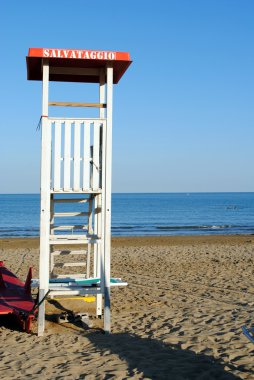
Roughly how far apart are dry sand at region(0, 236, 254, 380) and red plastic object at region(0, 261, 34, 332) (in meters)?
0.27

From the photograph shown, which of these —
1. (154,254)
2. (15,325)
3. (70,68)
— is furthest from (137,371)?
(154,254)

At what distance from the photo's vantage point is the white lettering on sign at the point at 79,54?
7598 millimetres

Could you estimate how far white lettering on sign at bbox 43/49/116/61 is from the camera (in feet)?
24.9

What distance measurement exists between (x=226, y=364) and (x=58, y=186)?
346 centimetres

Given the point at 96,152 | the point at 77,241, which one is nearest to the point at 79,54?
the point at 96,152

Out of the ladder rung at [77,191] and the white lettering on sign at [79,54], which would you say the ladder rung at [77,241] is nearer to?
the ladder rung at [77,191]

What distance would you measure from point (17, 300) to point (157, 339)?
266cm

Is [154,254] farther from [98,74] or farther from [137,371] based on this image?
[137,371]

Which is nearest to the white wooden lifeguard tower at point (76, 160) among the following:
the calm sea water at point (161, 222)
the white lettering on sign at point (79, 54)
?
the white lettering on sign at point (79, 54)

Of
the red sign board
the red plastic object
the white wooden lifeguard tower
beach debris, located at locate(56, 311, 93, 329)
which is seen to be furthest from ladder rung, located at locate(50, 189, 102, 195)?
beach debris, located at locate(56, 311, 93, 329)

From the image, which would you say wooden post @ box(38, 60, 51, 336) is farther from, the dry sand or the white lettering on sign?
the dry sand

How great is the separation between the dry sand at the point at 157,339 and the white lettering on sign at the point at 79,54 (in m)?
4.15

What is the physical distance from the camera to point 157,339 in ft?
24.1

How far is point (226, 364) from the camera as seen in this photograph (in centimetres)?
602
